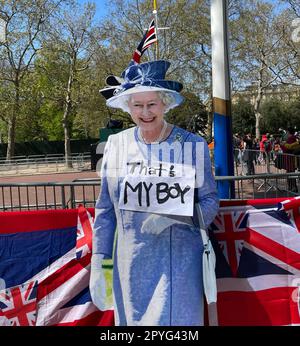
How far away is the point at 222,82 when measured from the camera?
5.33 meters

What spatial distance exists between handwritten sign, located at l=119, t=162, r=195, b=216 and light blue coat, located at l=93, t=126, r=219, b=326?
0.05 m

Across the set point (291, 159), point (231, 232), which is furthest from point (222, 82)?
point (291, 159)

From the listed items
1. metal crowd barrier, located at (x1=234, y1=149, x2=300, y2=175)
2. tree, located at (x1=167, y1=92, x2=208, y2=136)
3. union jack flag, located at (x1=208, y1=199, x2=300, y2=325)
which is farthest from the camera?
tree, located at (x1=167, y1=92, x2=208, y2=136)

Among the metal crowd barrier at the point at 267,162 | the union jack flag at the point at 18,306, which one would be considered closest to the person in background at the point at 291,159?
the metal crowd barrier at the point at 267,162

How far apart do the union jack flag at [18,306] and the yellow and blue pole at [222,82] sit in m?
2.90

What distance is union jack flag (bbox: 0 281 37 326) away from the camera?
11.2 feet

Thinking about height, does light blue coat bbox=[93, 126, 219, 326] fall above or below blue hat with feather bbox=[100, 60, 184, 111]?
below

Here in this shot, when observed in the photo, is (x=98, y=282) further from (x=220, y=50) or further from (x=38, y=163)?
(x=38, y=163)

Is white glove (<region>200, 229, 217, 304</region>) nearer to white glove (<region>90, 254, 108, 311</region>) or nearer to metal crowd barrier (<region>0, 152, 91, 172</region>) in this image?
white glove (<region>90, 254, 108, 311</region>)

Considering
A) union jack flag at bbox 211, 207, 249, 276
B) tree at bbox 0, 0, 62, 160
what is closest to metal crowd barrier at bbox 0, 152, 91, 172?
tree at bbox 0, 0, 62, 160

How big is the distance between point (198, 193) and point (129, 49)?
29.2 m

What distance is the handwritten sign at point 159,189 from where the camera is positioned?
2.53 metres

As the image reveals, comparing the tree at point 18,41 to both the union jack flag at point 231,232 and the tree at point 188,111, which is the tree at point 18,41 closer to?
the tree at point 188,111
